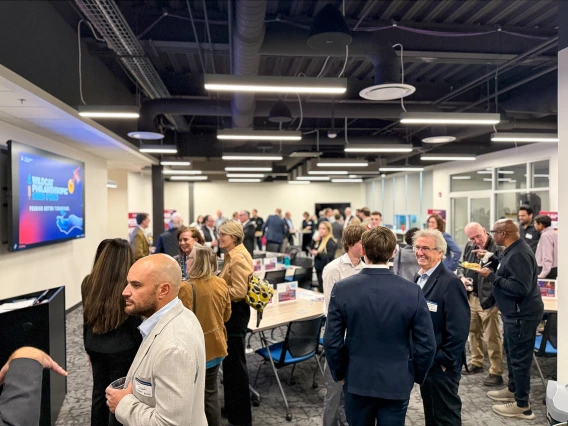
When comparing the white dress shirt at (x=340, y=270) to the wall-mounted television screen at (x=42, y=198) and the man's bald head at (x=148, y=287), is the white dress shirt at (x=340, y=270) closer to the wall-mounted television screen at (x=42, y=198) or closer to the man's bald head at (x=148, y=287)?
the man's bald head at (x=148, y=287)

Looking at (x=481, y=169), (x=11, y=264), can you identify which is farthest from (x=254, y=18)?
(x=481, y=169)

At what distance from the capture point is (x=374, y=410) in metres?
2.09

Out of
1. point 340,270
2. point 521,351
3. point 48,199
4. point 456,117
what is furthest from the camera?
point 48,199

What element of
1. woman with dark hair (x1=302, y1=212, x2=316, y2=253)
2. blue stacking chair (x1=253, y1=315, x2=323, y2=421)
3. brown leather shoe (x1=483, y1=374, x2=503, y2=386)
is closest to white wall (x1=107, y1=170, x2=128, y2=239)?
woman with dark hair (x1=302, y1=212, x2=316, y2=253)

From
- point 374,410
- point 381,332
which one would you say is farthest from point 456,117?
point 374,410

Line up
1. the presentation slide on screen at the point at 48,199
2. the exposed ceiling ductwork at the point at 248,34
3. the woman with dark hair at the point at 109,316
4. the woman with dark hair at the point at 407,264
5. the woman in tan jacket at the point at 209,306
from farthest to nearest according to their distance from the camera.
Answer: the presentation slide on screen at the point at 48,199
the woman with dark hair at the point at 407,264
the exposed ceiling ductwork at the point at 248,34
the woman in tan jacket at the point at 209,306
the woman with dark hair at the point at 109,316

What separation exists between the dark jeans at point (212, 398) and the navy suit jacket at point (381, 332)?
97 cm

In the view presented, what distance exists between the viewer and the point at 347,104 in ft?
24.1

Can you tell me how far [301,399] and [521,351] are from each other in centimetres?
200

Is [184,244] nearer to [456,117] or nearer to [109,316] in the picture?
[109,316]

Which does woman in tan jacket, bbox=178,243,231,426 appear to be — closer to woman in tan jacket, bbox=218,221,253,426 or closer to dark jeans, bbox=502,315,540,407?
woman in tan jacket, bbox=218,221,253,426

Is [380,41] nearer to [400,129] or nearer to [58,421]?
[58,421]

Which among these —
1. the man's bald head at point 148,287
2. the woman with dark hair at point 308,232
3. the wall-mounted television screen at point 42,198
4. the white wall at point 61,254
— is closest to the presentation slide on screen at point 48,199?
the wall-mounted television screen at point 42,198

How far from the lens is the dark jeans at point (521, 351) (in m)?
3.25
